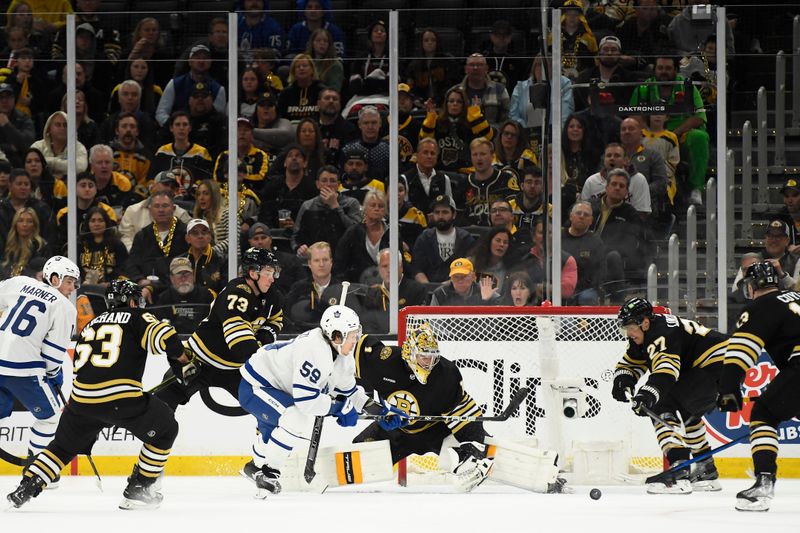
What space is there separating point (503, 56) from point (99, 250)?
Result: 8.07 ft

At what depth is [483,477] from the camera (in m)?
6.11

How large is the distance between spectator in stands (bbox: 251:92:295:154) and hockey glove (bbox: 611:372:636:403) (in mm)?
2350

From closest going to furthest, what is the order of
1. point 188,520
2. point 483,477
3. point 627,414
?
point 188,520, point 483,477, point 627,414

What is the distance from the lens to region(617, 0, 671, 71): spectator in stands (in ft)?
23.5

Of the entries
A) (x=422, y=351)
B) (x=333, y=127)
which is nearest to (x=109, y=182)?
(x=333, y=127)

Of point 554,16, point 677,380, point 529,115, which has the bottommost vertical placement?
point 677,380

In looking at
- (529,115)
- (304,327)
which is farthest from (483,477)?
(529,115)

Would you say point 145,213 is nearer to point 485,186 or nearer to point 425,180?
point 425,180

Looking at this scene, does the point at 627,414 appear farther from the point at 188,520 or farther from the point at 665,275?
the point at 188,520

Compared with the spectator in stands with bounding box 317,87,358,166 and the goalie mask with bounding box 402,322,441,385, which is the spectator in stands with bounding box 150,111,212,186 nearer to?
the spectator in stands with bounding box 317,87,358,166

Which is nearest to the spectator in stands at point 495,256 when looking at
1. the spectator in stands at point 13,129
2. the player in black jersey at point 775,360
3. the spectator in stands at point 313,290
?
the spectator in stands at point 313,290

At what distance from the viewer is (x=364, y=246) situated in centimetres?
720

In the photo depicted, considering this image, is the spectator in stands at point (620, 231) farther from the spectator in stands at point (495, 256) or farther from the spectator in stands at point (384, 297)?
the spectator in stands at point (384, 297)

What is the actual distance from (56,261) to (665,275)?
3148 mm
